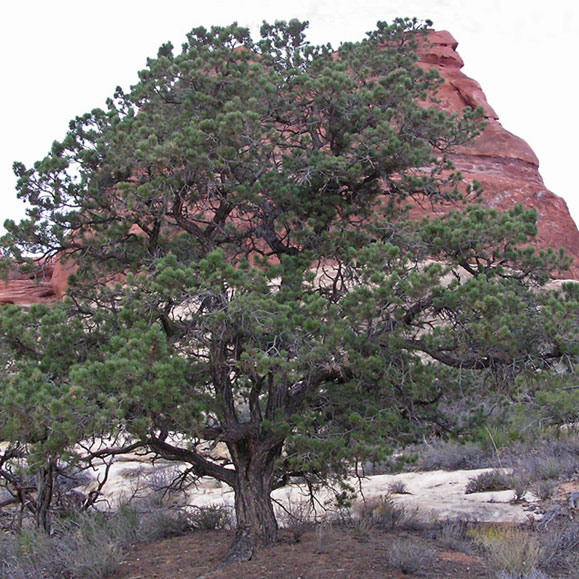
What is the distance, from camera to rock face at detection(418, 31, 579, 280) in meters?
29.6

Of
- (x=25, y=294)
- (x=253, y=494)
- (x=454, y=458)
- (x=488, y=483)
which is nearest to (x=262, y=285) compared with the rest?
(x=253, y=494)

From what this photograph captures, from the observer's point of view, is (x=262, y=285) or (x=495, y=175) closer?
(x=262, y=285)

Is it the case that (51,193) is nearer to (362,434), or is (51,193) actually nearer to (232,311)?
(232,311)

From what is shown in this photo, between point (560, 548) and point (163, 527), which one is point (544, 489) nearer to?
point (560, 548)

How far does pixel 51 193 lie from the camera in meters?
6.72

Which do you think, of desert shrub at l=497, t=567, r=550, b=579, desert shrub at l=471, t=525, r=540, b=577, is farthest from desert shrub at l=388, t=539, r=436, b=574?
desert shrub at l=497, t=567, r=550, b=579

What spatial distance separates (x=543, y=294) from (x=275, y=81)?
12.5ft

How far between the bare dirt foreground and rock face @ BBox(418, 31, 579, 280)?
23.6 m

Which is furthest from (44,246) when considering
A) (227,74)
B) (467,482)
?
(467,482)

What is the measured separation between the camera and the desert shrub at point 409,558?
19.1 ft

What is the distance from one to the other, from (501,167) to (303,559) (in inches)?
1142

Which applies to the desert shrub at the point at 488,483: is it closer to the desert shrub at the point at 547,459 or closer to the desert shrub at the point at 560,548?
the desert shrub at the point at 547,459

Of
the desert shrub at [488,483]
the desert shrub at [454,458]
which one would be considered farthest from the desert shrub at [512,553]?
the desert shrub at [454,458]

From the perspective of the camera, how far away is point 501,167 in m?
31.5
